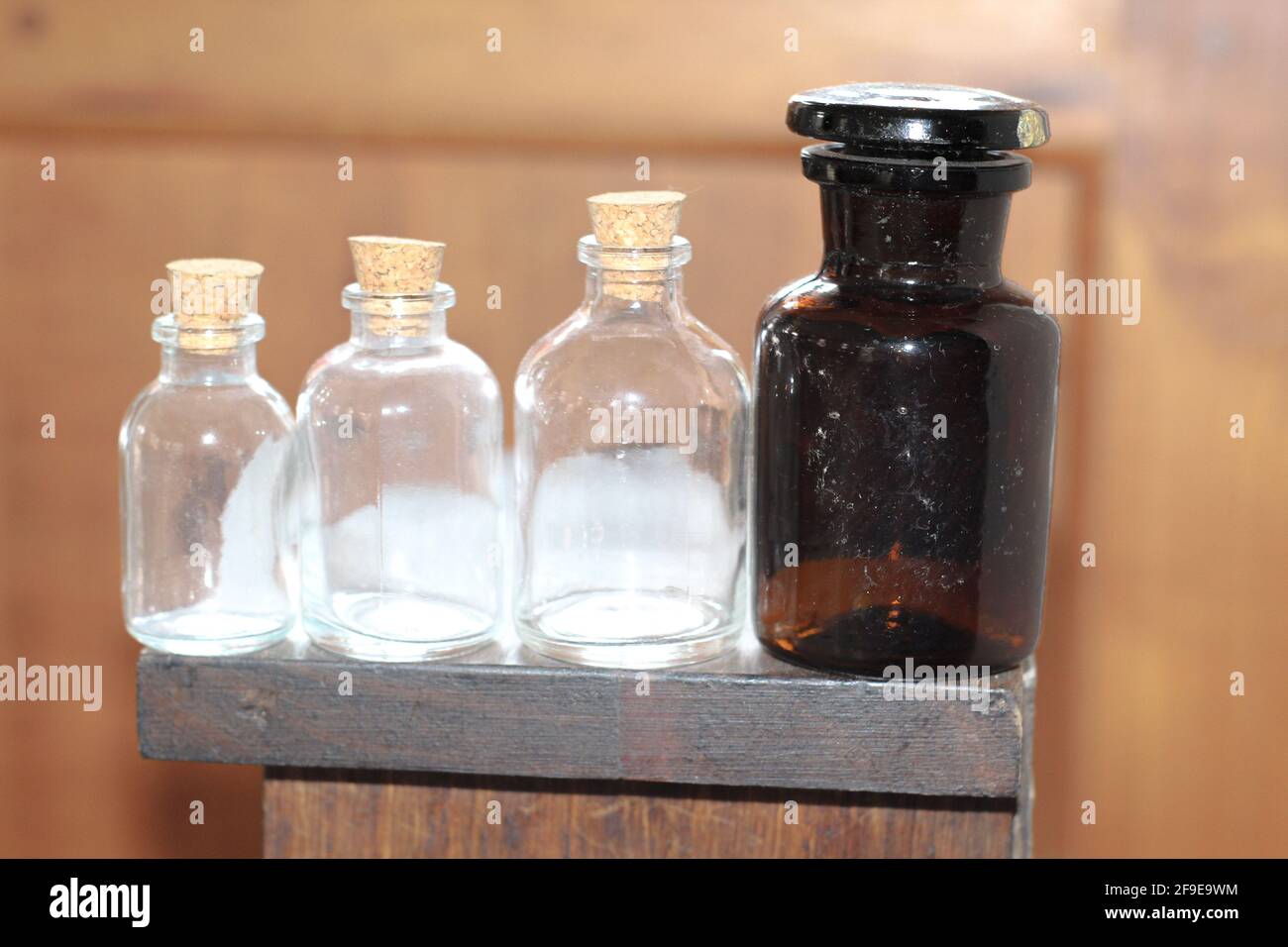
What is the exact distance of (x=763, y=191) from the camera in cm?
117

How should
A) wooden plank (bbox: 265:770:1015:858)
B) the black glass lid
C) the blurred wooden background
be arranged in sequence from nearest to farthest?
1. the black glass lid
2. wooden plank (bbox: 265:770:1015:858)
3. the blurred wooden background

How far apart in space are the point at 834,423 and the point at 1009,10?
623 millimetres

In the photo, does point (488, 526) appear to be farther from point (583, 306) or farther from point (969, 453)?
point (969, 453)

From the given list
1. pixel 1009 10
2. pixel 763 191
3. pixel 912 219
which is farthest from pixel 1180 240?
pixel 912 219

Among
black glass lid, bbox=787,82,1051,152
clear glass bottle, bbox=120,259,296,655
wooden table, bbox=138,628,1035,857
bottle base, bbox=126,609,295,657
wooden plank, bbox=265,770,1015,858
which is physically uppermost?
black glass lid, bbox=787,82,1051,152

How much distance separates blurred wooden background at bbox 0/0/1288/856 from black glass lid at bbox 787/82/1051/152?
0.52 m

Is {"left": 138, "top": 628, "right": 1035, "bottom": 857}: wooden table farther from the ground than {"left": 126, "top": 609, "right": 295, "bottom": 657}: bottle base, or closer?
closer

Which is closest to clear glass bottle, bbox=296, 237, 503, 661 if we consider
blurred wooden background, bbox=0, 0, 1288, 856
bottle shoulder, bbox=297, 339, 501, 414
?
bottle shoulder, bbox=297, 339, 501, 414

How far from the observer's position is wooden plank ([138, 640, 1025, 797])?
66cm

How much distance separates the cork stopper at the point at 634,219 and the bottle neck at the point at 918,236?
70 mm

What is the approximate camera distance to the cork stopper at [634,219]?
664mm

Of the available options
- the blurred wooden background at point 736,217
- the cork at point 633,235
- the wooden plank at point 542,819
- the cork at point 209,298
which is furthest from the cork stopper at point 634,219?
the blurred wooden background at point 736,217

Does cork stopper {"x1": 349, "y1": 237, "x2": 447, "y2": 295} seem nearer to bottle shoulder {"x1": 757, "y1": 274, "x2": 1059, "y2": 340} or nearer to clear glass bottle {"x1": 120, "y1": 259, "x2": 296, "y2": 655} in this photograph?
clear glass bottle {"x1": 120, "y1": 259, "x2": 296, "y2": 655}

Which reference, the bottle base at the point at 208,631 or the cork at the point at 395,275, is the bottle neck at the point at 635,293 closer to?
the cork at the point at 395,275
